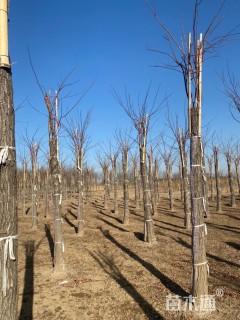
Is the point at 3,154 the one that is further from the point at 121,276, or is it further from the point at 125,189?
the point at 125,189

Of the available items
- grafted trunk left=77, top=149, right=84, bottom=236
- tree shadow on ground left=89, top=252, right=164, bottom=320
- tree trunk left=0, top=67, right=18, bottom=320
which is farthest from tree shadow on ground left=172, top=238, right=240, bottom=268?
tree trunk left=0, top=67, right=18, bottom=320

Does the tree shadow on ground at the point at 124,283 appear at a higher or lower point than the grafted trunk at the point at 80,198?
lower

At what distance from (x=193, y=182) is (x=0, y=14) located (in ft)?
11.9

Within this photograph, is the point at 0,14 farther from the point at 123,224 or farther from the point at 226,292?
the point at 123,224

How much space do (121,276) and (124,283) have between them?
45cm

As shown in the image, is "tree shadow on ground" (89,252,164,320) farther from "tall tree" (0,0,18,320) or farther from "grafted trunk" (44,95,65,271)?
"tall tree" (0,0,18,320)

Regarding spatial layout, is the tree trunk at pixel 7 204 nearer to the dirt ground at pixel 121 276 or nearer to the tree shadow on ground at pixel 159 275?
the dirt ground at pixel 121 276

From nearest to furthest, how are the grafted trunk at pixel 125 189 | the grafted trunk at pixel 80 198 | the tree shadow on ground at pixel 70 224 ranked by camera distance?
the grafted trunk at pixel 80 198
the tree shadow on ground at pixel 70 224
the grafted trunk at pixel 125 189

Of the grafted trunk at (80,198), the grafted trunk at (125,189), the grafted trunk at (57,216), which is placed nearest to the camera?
the grafted trunk at (57,216)

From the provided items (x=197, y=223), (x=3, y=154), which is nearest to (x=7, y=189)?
(x=3, y=154)

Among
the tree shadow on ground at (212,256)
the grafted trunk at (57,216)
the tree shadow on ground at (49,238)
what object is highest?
the grafted trunk at (57,216)

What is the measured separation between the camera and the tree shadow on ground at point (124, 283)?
→ 186 inches

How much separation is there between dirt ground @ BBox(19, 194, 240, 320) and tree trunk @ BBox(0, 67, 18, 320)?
2715mm
